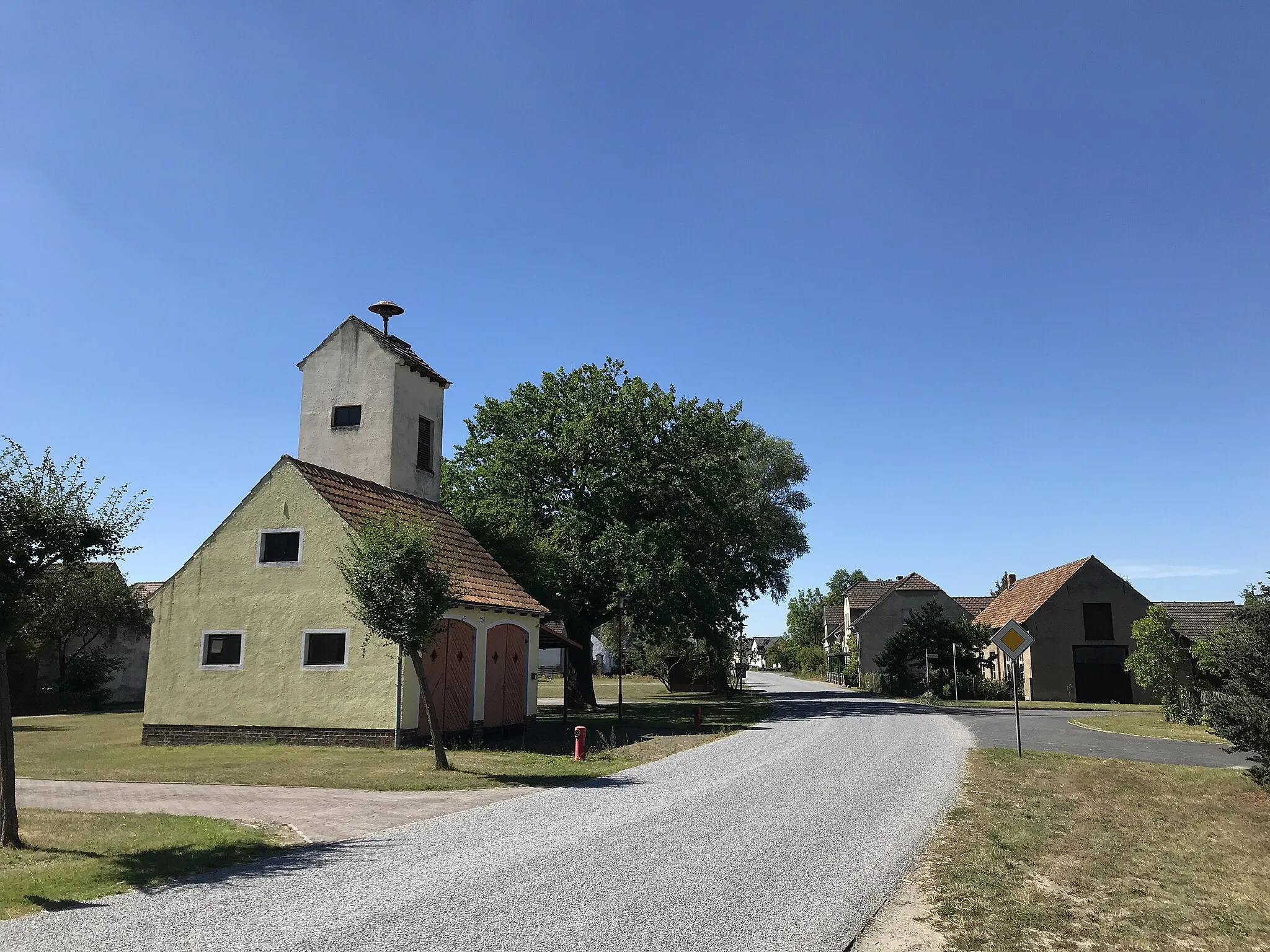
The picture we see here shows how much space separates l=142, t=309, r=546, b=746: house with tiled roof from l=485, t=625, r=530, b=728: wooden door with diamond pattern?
→ 0.17ft

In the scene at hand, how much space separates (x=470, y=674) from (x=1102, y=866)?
16.9 metres

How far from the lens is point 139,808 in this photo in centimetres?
1250

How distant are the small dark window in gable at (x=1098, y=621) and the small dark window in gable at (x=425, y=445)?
1545 inches

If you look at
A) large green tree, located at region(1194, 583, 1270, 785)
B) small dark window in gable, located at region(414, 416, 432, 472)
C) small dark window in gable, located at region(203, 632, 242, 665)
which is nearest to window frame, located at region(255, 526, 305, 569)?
small dark window in gable, located at region(203, 632, 242, 665)

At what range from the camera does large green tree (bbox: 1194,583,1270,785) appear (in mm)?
14219

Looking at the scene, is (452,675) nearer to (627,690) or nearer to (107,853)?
(107,853)

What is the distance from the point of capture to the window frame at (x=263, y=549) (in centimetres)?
2252

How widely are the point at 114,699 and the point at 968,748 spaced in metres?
43.2

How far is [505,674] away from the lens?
83.0 feet

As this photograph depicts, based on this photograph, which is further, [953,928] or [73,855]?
[73,855]

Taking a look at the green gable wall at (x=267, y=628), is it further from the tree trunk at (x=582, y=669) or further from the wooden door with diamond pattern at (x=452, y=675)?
the tree trunk at (x=582, y=669)

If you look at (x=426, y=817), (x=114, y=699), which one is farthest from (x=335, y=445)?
(x=114, y=699)

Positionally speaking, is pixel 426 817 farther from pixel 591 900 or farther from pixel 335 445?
pixel 335 445

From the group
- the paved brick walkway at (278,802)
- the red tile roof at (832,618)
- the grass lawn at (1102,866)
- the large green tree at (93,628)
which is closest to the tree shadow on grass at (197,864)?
the paved brick walkway at (278,802)
